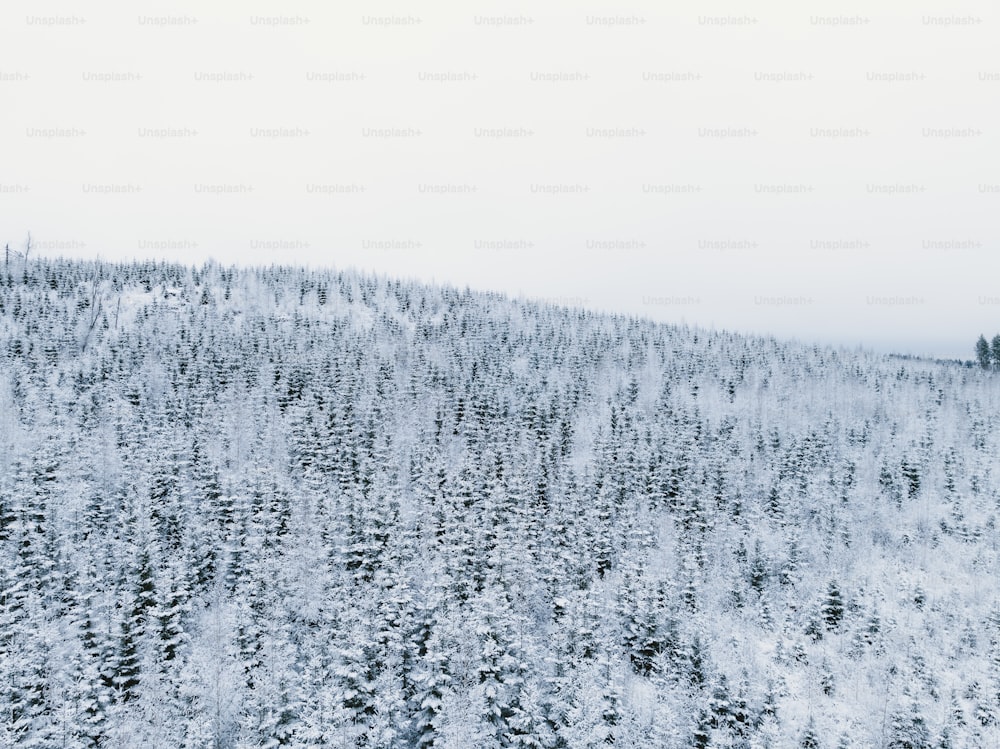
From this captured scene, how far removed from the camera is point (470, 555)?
115ft

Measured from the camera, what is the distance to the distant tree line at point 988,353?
110838 millimetres

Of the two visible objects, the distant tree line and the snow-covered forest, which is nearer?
the snow-covered forest

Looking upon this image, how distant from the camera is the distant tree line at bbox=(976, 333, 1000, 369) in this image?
111 metres

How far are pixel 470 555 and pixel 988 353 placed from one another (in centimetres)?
13565

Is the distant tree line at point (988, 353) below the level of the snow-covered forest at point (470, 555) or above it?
above

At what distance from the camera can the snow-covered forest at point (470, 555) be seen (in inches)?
886

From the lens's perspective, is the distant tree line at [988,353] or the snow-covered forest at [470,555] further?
the distant tree line at [988,353]

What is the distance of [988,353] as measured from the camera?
113312mm

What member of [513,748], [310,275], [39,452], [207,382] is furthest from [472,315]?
[513,748]

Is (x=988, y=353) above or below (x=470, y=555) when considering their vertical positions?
above

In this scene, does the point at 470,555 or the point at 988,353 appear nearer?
the point at 470,555

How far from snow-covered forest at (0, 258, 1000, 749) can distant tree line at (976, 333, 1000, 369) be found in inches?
1922

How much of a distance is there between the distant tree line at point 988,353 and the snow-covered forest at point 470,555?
48.8 meters

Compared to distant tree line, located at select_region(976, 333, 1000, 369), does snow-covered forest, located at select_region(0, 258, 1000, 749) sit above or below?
below
